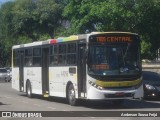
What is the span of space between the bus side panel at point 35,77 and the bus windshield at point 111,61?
255 inches

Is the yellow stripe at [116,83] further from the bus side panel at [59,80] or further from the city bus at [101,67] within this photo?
the bus side panel at [59,80]

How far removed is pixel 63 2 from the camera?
65.9m

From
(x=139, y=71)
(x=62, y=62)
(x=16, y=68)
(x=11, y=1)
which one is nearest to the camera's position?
(x=139, y=71)

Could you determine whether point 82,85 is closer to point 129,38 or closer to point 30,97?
point 129,38

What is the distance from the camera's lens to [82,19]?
43.9 m

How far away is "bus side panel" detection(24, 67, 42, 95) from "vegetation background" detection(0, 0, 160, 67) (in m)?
10.7

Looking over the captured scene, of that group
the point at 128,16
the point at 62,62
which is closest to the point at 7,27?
the point at 128,16

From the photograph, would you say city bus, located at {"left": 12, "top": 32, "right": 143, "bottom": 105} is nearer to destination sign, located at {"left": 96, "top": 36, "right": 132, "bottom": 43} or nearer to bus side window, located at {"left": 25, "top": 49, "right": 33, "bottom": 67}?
destination sign, located at {"left": 96, "top": 36, "right": 132, "bottom": 43}

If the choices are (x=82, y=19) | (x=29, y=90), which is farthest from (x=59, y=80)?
(x=82, y=19)

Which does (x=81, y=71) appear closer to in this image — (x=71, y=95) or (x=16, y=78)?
(x=71, y=95)

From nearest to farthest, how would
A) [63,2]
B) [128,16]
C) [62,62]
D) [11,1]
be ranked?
[62,62]
[128,16]
[63,2]
[11,1]

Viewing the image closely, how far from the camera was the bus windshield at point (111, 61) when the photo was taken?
813 inches

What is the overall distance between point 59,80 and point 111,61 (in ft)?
13.4

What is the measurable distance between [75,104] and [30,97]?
7.12m
